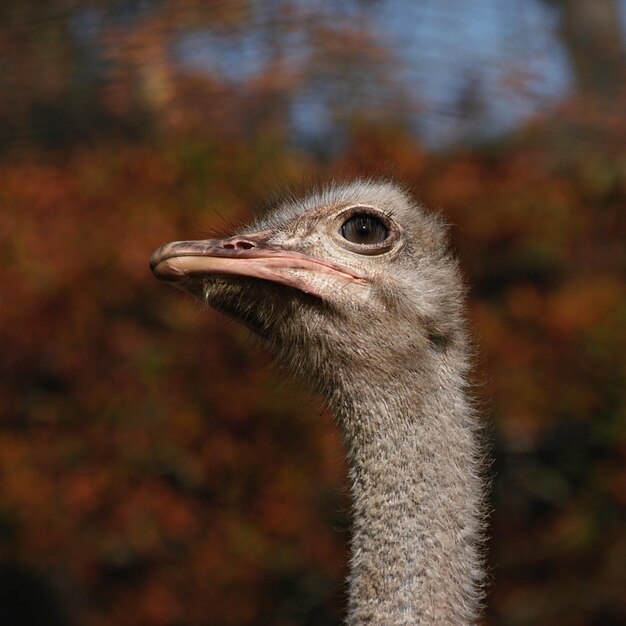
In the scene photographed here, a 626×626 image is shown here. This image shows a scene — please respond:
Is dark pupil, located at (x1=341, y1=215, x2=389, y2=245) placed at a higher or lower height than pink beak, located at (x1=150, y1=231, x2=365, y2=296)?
lower

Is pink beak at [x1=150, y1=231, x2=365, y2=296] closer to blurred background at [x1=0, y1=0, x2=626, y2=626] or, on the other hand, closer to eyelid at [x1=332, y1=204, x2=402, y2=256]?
eyelid at [x1=332, y1=204, x2=402, y2=256]

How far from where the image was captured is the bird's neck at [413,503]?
8.23 ft

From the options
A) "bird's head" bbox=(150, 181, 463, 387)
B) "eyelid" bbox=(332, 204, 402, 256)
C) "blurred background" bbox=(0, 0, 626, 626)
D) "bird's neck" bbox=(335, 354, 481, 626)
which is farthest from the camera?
"blurred background" bbox=(0, 0, 626, 626)

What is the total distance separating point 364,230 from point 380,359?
0.30 m

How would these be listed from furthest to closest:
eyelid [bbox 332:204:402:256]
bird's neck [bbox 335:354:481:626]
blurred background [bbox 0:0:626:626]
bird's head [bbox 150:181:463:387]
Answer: blurred background [bbox 0:0:626:626], eyelid [bbox 332:204:402:256], bird's head [bbox 150:181:463:387], bird's neck [bbox 335:354:481:626]

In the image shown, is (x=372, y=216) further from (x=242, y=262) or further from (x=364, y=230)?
(x=242, y=262)

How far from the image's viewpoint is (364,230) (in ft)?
9.16

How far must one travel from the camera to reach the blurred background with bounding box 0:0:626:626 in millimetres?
6395

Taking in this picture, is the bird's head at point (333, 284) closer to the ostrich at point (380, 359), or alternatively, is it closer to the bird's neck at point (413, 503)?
the ostrich at point (380, 359)

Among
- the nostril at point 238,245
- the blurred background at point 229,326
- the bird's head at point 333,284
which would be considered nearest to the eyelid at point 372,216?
the bird's head at point 333,284

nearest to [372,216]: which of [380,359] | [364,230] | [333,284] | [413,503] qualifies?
[364,230]

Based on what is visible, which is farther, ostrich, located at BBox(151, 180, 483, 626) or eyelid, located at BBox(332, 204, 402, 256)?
eyelid, located at BBox(332, 204, 402, 256)

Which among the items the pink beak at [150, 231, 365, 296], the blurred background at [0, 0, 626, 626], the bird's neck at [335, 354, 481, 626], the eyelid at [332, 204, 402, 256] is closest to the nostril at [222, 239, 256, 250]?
the pink beak at [150, 231, 365, 296]

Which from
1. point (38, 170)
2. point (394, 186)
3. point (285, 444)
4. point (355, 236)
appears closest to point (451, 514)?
point (355, 236)
